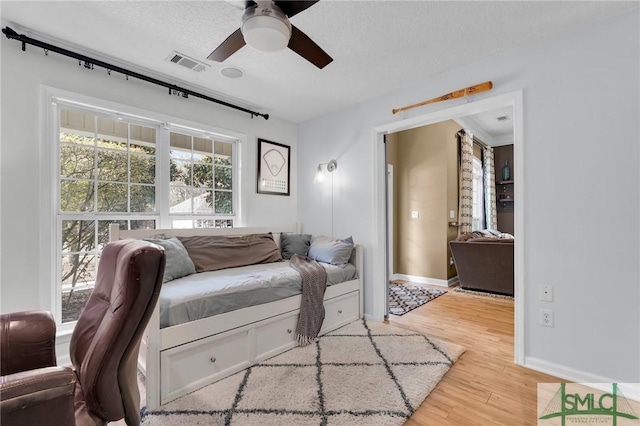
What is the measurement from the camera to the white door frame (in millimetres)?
2318

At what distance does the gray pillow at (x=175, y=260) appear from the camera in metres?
2.39

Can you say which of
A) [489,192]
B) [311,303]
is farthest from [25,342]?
[489,192]

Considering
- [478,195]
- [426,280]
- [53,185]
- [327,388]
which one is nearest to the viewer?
[327,388]

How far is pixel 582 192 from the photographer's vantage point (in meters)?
2.08

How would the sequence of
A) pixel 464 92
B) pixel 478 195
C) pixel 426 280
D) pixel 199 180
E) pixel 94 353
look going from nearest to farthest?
1. pixel 94 353
2. pixel 464 92
3. pixel 199 180
4. pixel 426 280
5. pixel 478 195

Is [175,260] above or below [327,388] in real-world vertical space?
above

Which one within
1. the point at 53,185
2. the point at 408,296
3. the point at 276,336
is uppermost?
the point at 53,185

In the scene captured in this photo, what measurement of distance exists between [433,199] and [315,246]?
8.28 ft

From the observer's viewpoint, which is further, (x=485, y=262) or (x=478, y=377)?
(x=485, y=262)

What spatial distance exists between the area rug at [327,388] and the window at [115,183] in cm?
145

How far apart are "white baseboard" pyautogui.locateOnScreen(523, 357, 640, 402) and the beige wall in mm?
2545

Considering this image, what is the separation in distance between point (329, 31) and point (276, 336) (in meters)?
2.35

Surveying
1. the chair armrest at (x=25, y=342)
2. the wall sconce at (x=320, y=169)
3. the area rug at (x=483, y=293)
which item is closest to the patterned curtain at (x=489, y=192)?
the area rug at (x=483, y=293)

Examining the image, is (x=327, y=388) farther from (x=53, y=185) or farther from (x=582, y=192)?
(x=53, y=185)
